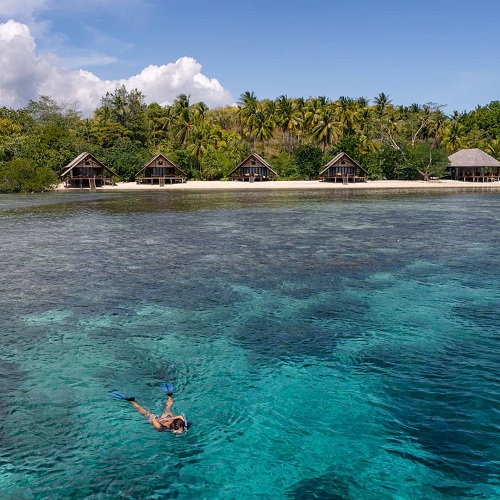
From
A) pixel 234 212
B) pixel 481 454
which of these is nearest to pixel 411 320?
pixel 481 454

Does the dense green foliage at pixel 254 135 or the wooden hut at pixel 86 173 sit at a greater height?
the dense green foliage at pixel 254 135

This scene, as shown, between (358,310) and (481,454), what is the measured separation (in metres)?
7.47

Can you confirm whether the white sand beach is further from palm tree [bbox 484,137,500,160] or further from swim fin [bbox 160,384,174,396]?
swim fin [bbox 160,384,174,396]

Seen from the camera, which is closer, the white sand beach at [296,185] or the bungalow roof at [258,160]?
the white sand beach at [296,185]

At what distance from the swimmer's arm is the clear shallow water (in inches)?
5.7

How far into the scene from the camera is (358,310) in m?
15.7

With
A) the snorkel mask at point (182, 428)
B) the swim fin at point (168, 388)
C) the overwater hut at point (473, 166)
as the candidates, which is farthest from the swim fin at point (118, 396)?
the overwater hut at point (473, 166)

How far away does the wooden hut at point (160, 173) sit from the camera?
274ft

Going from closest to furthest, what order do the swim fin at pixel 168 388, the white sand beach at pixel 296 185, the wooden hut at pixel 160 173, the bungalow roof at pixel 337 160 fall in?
the swim fin at pixel 168 388 < the white sand beach at pixel 296 185 < the bungalow roof at pixel 337 160 < the wooden hut at pixel 160 173

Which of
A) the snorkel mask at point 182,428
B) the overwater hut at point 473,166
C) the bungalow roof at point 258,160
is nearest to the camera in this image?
the snorkel mask at point 182,428

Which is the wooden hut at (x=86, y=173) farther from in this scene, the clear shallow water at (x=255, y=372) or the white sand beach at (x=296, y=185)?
the clear shallow water at (x=255, y=372)

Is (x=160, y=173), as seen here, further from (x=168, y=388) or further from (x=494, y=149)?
(x=168, y=388)

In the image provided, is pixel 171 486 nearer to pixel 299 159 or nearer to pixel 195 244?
pixel 195 244

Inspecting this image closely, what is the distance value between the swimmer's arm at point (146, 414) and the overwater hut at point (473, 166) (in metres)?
85.7
